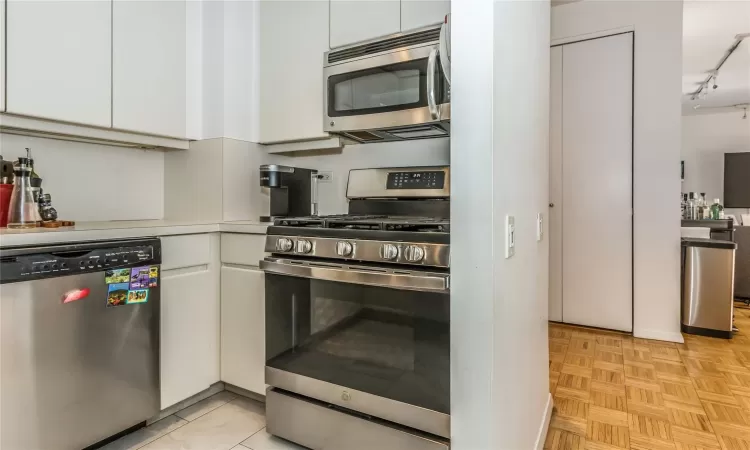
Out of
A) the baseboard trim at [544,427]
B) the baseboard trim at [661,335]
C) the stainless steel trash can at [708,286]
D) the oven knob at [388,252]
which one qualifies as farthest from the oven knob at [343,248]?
the stainless steel trash can at [708,286]

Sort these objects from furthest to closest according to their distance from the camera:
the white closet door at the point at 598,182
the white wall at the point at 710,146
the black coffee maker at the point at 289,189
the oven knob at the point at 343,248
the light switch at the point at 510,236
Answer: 1. the white wall at the point at 710,146
2. the white closet door at the point at 598,182
3. the black coffee maker at the point at 289,189
4. the oven knob at the point at 343,248
5. the light switch at the point at 510,236

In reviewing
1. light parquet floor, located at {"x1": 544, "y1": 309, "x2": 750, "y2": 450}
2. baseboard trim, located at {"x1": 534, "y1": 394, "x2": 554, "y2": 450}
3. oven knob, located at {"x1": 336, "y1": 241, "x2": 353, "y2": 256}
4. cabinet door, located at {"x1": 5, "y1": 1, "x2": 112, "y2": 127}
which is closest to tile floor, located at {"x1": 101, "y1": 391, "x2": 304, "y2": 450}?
oven knob, located at {"x1": 336, "y1": 241, "x2": 353, "y2": 256}

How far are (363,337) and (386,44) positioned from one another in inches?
54.3

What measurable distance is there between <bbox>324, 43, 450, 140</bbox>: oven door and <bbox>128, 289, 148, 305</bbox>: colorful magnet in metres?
1.17

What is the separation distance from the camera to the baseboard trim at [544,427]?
150 centimetres

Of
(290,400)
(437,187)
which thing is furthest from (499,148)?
(290,400)

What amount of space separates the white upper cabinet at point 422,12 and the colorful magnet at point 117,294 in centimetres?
168

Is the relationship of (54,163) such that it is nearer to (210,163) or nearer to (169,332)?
(210,163)

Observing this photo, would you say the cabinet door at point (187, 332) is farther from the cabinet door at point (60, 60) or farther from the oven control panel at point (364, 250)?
the cabinet door at point (60, 60)

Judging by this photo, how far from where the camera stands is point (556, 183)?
3.23 metres

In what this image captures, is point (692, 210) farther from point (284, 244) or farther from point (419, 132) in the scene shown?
point (284, 244)

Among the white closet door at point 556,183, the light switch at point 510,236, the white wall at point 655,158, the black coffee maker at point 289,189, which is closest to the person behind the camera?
the light switch at point 510,236

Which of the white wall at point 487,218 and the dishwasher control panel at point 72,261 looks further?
the dishwasher control panel at point 72,261

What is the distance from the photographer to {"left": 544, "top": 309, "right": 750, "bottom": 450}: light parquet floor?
5.34 feet
